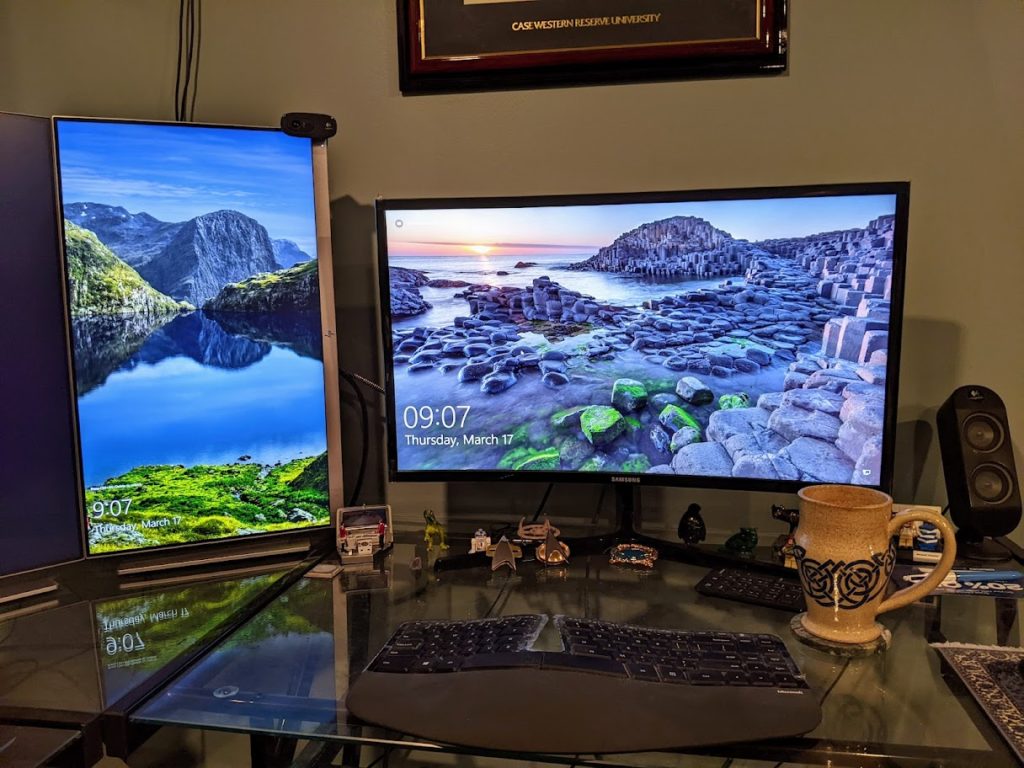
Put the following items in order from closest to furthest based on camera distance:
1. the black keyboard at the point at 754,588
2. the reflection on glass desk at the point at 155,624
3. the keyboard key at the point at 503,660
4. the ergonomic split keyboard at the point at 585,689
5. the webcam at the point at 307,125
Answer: the ergonomic split keyboard at the point at 585,689 < the keyboard key at the point at 503,660 < the reflection on glass desk at the point at 155,624 < the black keyboard at the point at 754,588 < the webcam at the point at 307,125

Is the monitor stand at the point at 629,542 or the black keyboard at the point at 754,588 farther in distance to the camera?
the monitor stand at the point at 629,542

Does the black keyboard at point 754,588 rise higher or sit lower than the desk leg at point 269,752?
higher

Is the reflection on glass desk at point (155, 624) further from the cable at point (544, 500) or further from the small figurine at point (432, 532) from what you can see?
the cable at point (544, 500)

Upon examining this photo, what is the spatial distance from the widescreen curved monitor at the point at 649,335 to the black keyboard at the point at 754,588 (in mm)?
146

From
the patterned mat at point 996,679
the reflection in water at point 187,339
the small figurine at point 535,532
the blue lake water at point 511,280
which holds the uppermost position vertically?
the blue lake water at point 511,280

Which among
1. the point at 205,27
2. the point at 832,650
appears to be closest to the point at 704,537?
the point at 832,650

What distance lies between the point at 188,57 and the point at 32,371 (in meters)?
0.71

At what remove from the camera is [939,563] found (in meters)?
0.88

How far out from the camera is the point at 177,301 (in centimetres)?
129

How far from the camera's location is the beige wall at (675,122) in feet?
4.26

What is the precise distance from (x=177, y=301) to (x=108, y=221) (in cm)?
17

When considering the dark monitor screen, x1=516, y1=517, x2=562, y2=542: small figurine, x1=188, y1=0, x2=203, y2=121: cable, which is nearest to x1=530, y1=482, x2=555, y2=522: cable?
x1=516, y1=517, x2=562, y2=542: small figurine

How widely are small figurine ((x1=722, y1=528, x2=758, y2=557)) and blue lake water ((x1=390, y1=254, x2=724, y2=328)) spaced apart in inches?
17.4

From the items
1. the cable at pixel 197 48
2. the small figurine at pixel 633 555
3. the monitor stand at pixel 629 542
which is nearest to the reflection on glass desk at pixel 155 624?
the monitor stand at pixel 629 542
